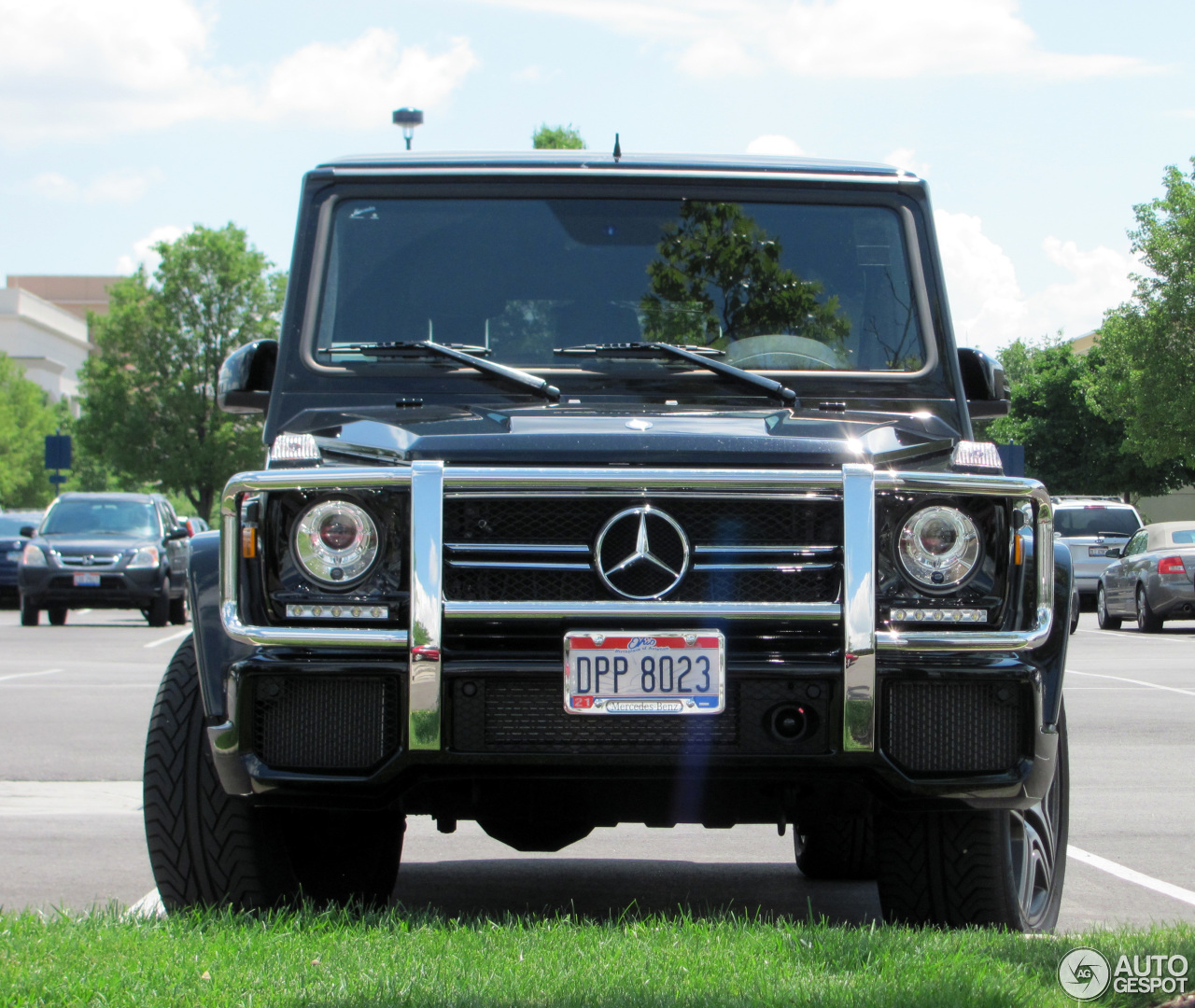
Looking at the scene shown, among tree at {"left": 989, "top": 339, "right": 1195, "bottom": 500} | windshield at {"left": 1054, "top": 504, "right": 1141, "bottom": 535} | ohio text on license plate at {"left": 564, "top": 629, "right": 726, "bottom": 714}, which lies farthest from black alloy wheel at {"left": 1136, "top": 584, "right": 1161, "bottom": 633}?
tree at {"left": 989, "top": 339, "right": 1195, "bottom": 500}

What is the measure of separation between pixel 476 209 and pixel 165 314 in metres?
72.1

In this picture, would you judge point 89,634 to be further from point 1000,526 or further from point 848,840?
point 1000,526

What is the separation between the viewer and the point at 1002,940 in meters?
4.08

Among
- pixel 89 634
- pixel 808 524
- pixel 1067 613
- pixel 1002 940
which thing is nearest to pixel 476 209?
pixel 808 524

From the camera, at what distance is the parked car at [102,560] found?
22.6 meters

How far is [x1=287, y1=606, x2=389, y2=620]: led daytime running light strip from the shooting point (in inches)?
155

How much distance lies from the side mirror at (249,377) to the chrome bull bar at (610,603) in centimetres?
133

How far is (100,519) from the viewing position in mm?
24016

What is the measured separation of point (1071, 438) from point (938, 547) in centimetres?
7183

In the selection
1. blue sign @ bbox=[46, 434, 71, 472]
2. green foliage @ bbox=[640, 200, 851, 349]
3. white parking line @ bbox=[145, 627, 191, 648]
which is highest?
blue sign @ bbox=[46, 434, 71, 472]

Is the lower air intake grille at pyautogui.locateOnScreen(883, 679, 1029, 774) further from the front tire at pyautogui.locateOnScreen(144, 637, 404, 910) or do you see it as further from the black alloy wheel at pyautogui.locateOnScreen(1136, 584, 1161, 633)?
the black alloy wheel at pyautogui.locateOnScreen(1136, 584, 1161, 633)

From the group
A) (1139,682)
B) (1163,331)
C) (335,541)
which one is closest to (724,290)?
(335,541)

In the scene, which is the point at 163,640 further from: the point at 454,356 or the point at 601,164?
the point at 454,356

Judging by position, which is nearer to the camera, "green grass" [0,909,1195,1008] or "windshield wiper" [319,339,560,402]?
"green grass" [0,909,1195,1008]
